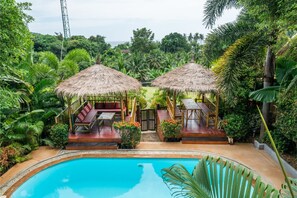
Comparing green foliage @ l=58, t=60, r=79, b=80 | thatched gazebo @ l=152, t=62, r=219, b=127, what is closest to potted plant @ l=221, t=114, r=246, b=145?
thatched gazebo @ l=152, t=62, r=219, b=127

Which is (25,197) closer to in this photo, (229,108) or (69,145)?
(69,145)

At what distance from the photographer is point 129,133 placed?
30.7 feet

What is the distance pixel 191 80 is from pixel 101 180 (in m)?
5.43

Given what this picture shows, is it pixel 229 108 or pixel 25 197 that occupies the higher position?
pixel 229 108

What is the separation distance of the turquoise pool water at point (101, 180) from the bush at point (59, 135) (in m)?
1.00

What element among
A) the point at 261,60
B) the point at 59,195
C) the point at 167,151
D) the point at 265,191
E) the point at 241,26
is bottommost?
the point at 59,195

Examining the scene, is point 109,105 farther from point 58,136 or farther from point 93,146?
point 58,136

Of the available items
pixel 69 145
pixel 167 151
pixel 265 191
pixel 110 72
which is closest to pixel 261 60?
pixel 167 151

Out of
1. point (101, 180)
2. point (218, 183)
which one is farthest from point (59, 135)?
point (218, 183)

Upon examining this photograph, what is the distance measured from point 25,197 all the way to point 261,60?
10.0 metres

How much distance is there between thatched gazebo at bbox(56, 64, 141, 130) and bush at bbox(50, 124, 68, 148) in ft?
2.14

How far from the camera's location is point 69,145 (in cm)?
959

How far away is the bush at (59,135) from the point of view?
936 cm

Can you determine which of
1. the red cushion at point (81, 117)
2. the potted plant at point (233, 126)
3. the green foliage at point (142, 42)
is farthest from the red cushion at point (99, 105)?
the green foliage at point (142, 42)
